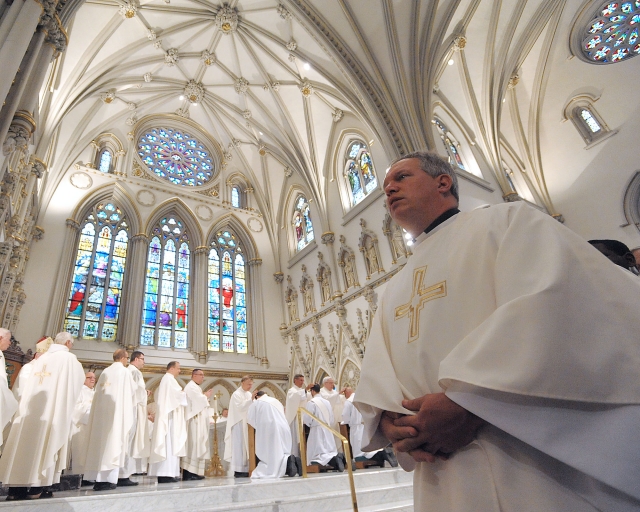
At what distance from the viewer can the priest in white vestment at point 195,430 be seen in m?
7.06

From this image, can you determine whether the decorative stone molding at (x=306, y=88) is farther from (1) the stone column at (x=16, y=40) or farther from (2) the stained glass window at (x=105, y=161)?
(1) the stone column at (x=16, y=40)

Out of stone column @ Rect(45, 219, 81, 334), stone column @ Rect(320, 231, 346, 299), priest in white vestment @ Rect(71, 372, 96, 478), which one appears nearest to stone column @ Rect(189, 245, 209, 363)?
stone column @ Rect(45, 219, 81, 334)

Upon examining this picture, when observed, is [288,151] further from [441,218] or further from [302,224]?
[441,218]

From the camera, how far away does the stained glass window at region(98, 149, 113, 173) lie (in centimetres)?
1513

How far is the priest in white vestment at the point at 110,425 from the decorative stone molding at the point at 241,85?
488 inches

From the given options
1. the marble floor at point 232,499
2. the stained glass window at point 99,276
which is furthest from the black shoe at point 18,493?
the stained glass window at point 99,276

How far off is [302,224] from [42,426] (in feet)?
42.6

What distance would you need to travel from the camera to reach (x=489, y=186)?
Answer: 1323cm

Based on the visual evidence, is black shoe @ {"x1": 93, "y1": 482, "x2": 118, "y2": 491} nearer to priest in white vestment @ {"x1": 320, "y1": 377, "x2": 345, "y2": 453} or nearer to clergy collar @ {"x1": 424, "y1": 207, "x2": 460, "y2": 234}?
priest in white vestment @ {"x1": 320, "y1": 377, "x2": 345, "y2": 453}

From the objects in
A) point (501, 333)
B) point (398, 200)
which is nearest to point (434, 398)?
point (501, 333)

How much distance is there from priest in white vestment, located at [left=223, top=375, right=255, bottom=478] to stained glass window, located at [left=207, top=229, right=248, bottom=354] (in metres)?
7.21

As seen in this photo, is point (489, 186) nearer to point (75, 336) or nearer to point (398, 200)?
point (398, 200)

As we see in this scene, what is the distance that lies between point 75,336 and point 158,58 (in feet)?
32.3

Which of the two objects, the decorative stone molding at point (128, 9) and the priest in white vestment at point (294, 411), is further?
the decorative stone molding at point (128, 9)
